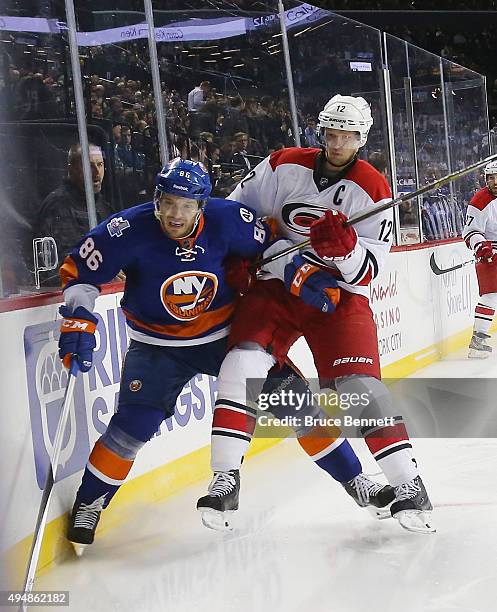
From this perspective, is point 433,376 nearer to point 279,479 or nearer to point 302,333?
point 279,479

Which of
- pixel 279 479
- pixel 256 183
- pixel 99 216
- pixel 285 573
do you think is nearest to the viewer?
pixel 285 573

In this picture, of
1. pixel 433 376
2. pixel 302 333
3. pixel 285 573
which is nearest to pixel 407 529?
pixel 285 573

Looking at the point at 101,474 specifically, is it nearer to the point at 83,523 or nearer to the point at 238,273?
the point at 83,523

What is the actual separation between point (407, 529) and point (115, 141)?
1935 millimetres

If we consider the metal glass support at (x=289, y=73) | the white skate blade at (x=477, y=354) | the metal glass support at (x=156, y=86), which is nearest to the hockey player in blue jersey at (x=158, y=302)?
the metal glass support at (x=156, y=86)

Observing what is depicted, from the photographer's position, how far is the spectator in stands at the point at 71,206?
3.38 metres

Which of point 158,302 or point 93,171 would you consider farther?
point 93,171

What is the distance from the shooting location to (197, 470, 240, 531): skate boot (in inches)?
96.4

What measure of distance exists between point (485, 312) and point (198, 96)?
104 inches

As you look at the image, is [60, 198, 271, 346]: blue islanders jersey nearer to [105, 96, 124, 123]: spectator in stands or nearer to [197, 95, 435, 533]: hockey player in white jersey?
[197, 95, 435, 533]: hockey player in white jersey

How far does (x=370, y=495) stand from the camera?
9.01 feet

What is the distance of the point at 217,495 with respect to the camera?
2.47 metres

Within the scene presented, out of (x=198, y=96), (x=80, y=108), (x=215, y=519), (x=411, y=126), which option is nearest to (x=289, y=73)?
(x=198, y=96)

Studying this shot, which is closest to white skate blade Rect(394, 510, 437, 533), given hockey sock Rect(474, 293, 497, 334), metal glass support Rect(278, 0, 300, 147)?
metal glass support Rect(278, 0, 300, 147)
